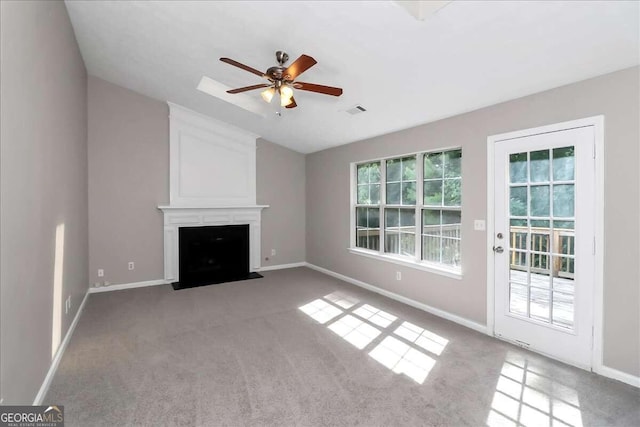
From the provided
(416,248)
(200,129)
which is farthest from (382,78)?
(200,129)

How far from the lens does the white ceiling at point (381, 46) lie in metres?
2.03

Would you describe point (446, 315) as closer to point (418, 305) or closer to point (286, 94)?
point (418, 305)

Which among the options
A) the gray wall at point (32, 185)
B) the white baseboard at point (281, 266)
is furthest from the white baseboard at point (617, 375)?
the white baseboard at point (281, 266)

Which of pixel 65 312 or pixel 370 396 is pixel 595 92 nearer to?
pixel 370 396

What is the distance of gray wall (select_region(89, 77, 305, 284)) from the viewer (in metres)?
4.58

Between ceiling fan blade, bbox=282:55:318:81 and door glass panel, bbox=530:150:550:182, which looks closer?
ceiling fan blade, bbox=282:55:318:81

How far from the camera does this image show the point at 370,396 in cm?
213

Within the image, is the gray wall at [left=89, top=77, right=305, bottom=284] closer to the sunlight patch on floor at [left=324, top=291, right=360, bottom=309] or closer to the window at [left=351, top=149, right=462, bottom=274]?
the sunlight patch on floor at [left=324, top=291, right=360, bottom=309]

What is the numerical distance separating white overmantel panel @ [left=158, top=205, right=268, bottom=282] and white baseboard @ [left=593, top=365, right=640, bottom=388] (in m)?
5.01

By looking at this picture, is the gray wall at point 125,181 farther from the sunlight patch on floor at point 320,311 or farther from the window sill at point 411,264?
the window sill at point 411,264

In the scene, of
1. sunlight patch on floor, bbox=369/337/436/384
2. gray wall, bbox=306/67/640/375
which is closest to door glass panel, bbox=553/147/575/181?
gray wall, bbox=306/67/640/375

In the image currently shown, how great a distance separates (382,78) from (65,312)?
12.9 ft

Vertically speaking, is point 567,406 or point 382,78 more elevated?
point 382,78

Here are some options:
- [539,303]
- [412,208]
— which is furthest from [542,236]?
[412,208]
